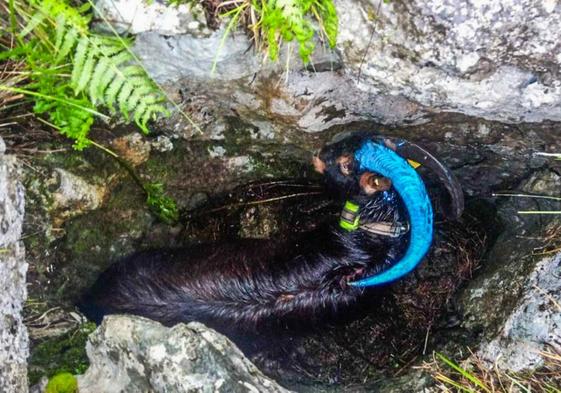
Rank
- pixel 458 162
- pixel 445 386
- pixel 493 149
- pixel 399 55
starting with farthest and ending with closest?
pixel 458 162
pixel 493 149
pixel 445 386
pixel 399 55

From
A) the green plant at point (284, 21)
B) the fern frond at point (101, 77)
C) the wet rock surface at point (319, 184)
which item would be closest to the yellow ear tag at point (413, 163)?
the wet rock surface at point (319, 184)

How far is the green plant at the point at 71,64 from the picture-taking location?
2.58 m

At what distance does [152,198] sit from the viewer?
3869 mm

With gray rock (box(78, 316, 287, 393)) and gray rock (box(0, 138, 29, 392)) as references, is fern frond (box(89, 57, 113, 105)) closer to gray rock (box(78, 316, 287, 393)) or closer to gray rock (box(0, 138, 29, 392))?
gray rock (box(0, 138, 29, 392))

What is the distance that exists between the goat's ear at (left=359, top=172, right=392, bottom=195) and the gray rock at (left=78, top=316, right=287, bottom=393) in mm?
1478

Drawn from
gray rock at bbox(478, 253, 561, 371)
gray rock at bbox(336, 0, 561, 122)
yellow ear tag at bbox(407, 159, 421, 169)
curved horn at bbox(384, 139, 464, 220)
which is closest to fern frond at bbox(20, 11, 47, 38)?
gray rock at bbox(336, 0, 561, 122)

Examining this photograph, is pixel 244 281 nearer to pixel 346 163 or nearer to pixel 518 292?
pixel 346 163

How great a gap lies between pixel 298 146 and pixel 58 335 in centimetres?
200

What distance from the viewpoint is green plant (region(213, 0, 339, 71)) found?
2.52 meters

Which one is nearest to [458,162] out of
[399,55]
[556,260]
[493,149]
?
[493,149]

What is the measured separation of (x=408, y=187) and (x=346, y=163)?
426 millimetres

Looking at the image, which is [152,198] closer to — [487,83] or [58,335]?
[58,335]

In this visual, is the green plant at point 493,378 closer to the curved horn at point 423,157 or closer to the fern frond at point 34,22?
the curved horn at point 423,157

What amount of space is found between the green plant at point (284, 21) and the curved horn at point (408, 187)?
0.90m
